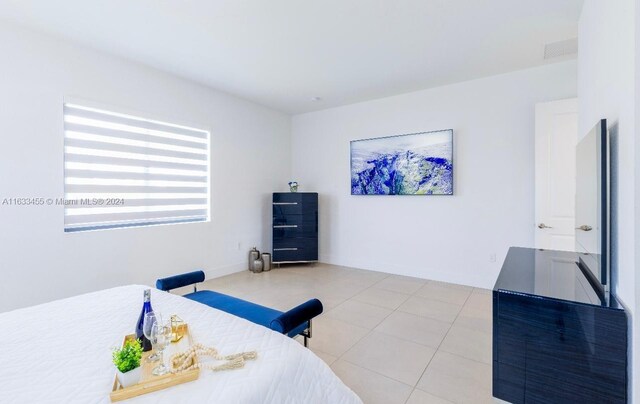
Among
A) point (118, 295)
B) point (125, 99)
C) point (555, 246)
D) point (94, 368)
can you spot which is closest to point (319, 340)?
point (118, 295)

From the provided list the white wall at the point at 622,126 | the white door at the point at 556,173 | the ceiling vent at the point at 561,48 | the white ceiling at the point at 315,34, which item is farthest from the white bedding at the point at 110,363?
the ceiling vent at the point at 561,48

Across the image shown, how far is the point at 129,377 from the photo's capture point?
1001 mm

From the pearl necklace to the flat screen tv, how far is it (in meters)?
1.69

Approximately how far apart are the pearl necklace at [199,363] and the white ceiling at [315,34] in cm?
254

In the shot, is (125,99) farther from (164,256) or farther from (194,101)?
(164,256)

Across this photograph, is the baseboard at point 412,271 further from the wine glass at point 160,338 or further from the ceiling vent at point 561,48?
the wine glass at point 160,338

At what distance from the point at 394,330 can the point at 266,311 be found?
1287 mm

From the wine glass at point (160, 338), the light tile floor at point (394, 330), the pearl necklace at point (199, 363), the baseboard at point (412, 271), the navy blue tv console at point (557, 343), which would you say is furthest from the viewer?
the baseboard at point (412, 271)

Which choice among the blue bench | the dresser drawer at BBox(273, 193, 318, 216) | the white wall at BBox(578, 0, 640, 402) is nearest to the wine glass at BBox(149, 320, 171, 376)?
the blue bench

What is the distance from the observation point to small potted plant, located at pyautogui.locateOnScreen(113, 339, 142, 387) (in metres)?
1.00

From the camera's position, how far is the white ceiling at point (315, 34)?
246 centimetres

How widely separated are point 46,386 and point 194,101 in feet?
12.6

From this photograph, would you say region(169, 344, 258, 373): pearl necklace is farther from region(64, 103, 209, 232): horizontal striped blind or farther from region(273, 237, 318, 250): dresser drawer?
region(273, 237, 318, 250): dresser drawer

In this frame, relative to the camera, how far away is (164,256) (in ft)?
12.5
